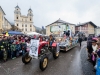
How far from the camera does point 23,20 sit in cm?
6912

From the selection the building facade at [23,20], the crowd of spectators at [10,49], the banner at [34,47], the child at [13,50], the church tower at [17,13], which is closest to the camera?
the banner at [34,47]

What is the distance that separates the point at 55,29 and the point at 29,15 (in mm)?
64202

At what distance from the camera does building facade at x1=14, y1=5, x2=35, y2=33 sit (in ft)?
213

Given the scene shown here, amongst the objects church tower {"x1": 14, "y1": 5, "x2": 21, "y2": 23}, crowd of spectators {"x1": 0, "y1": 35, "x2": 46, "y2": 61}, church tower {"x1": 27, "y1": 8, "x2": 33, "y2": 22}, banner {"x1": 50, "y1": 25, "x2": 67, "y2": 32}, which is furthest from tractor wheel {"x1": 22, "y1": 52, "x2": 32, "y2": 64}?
church tower {"x1": 27, "y1": 8, "x2": 33, "y2": 22}

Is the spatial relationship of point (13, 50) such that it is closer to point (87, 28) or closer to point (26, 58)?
point (26, 58)

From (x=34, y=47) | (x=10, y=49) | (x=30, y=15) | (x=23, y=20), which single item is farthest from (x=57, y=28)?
(x=30, y=15)

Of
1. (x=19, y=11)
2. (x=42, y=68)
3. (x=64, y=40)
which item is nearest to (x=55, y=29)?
(x=64, y=40)

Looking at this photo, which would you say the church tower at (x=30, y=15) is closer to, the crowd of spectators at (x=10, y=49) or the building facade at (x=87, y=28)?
the building facade at (x=87, y=28)

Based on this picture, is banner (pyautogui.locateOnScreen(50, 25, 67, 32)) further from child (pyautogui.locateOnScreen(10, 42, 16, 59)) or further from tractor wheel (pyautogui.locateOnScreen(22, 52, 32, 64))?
tractor wheel (pyautogui.locateOnScreen(22, 52, 32, 64))

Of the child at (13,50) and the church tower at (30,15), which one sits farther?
the church tower at (30,15)

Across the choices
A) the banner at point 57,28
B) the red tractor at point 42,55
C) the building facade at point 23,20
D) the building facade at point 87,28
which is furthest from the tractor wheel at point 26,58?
the building facade at point 23,20

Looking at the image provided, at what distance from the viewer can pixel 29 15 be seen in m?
71.0

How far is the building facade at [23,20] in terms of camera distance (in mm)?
65062

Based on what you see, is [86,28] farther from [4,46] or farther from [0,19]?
[4,46]
